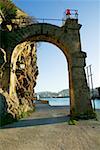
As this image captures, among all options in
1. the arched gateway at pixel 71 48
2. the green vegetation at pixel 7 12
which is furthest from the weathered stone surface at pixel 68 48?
the green vegetation at pixel 7 12

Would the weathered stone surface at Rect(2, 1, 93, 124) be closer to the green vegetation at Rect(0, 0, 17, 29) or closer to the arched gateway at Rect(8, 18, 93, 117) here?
the arched gateway at Rect(8, 18, 93, 117)

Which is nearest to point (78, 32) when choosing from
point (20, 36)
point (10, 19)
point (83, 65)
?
point (83, 65)

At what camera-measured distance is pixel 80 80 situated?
2191 centimetres

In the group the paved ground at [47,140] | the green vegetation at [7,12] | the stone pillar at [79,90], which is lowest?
the paved ground at [47,140]

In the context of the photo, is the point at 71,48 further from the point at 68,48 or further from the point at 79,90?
the point at 79,90

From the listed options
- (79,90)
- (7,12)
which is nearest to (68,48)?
(79,90)

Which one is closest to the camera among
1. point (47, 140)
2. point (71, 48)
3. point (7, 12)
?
point (47, 140)

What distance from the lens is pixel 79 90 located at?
21.7 metres

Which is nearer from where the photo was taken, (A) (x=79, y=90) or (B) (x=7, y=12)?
(A) (x=79, y=90)

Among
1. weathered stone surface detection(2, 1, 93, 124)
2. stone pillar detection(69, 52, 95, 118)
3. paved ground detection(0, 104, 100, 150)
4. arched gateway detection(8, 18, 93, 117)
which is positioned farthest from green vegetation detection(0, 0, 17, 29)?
paved ground detection(0, 104, 100, 150)

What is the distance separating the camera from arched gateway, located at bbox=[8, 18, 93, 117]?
21578mm

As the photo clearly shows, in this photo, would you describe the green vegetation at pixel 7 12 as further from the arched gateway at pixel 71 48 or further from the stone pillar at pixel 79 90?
the stone pillar at pixel 79 90

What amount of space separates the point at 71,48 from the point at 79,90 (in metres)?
4.05

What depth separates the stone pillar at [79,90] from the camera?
69.8ft
